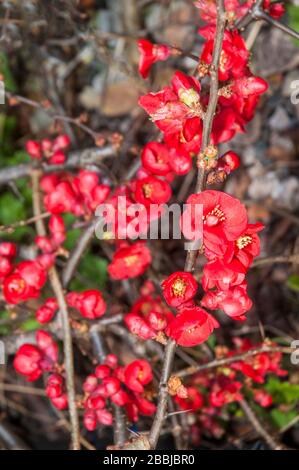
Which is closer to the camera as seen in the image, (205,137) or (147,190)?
(205,137)

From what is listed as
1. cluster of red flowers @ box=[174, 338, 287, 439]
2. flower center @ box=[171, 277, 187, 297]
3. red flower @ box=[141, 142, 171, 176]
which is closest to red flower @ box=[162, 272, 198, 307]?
flower center @ box=[171, 277, 187, 297]

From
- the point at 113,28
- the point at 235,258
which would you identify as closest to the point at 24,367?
the point at 235,258

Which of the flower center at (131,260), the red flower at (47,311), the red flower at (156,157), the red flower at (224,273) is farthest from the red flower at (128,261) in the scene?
the red flower at (224,273)

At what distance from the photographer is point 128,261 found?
5.82 ft

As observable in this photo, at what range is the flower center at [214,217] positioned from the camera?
125 centimetres

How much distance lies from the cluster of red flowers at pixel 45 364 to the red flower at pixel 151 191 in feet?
1.76

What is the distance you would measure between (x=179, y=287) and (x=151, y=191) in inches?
15.2

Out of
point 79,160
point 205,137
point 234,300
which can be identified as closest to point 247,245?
point 234,300

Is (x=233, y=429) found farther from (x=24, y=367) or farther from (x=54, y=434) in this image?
(x=24, y=367)

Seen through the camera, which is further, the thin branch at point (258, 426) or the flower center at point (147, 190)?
the thin branch at point (258, 426)

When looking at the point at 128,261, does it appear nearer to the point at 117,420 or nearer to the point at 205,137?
the point at 117,420

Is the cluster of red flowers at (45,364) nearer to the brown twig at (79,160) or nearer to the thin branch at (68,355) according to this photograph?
the thin branch at (68,355)

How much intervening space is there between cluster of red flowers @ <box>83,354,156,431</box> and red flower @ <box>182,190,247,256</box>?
534 mm

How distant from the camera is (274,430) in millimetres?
2092
